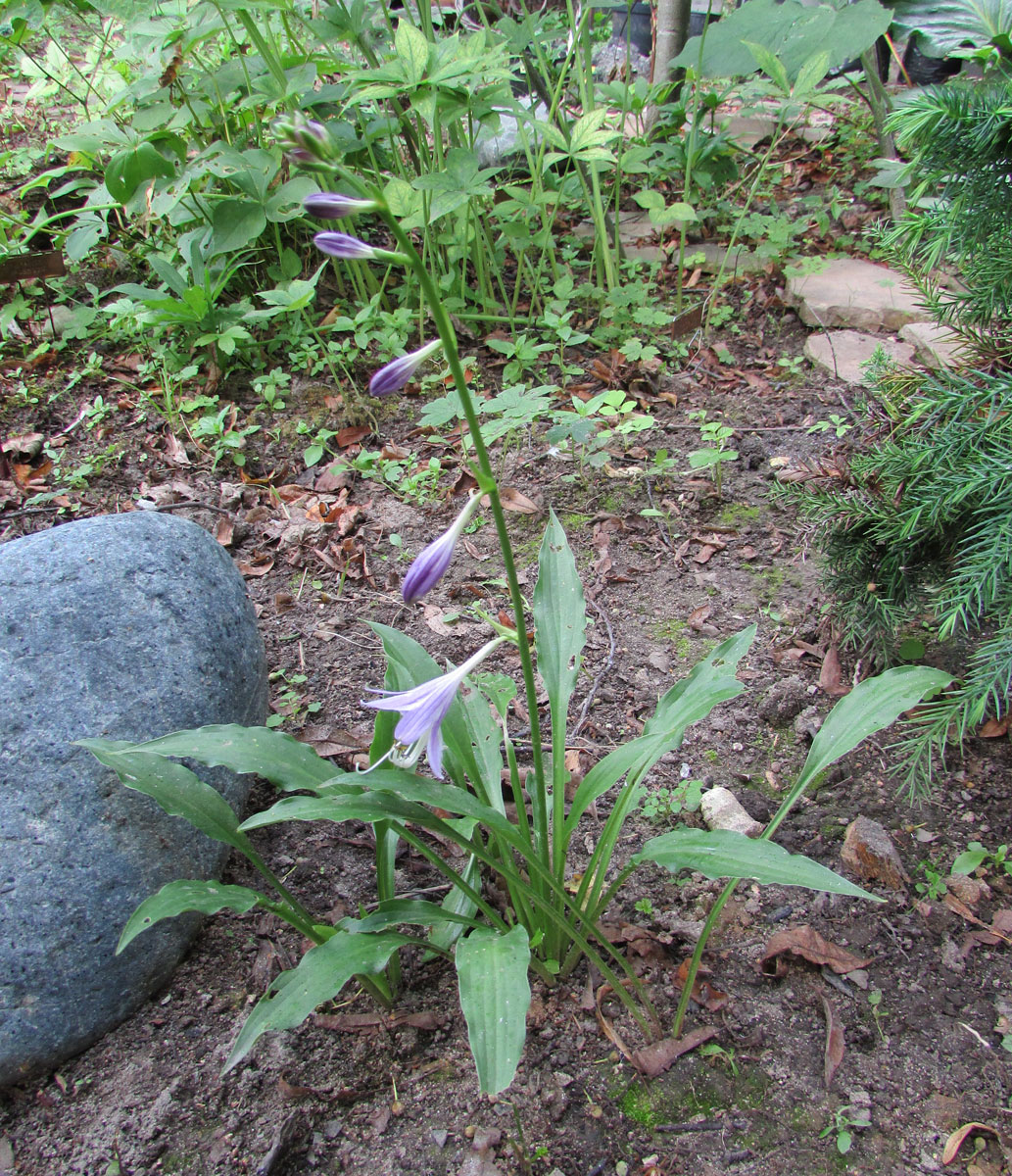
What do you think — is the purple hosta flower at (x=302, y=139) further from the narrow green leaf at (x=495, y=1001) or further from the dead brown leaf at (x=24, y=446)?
the dead brown leaf at (x=24, y=446)

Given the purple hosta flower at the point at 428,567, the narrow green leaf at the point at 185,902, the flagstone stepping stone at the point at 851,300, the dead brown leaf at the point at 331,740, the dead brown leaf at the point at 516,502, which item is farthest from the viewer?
the flagstone stepping stone at the point at 851,300

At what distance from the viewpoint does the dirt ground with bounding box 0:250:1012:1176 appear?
1.43m

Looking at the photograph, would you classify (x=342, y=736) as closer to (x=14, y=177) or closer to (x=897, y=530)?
(x=897, y=530)

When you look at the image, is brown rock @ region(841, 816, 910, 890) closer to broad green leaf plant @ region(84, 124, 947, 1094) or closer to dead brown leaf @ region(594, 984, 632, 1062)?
broad green leaf plant @ region(84, 124, 947, 1094)

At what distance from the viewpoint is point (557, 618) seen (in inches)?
65.3

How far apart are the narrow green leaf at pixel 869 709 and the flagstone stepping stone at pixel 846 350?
196cm

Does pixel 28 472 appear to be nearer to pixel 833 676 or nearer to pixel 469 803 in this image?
pixel 469 803

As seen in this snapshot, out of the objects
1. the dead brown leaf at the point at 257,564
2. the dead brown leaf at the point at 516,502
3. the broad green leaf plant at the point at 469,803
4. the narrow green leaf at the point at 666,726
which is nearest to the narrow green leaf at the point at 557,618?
the broad green leaf plant at the point at 469,803

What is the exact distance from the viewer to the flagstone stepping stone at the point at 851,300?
3463mm

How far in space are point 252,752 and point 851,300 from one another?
3.21 m

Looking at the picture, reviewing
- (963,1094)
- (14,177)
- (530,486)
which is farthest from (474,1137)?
(14,177)

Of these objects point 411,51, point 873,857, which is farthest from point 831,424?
→ point 411,51

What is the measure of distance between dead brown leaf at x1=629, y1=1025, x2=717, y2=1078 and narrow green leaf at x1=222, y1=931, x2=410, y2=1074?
51cm

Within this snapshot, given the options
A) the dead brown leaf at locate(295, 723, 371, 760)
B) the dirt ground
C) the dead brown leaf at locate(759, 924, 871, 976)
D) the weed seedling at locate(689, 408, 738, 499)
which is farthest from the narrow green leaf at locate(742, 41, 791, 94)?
the dead brown leaf at locate(759, 924, 871, 976)
